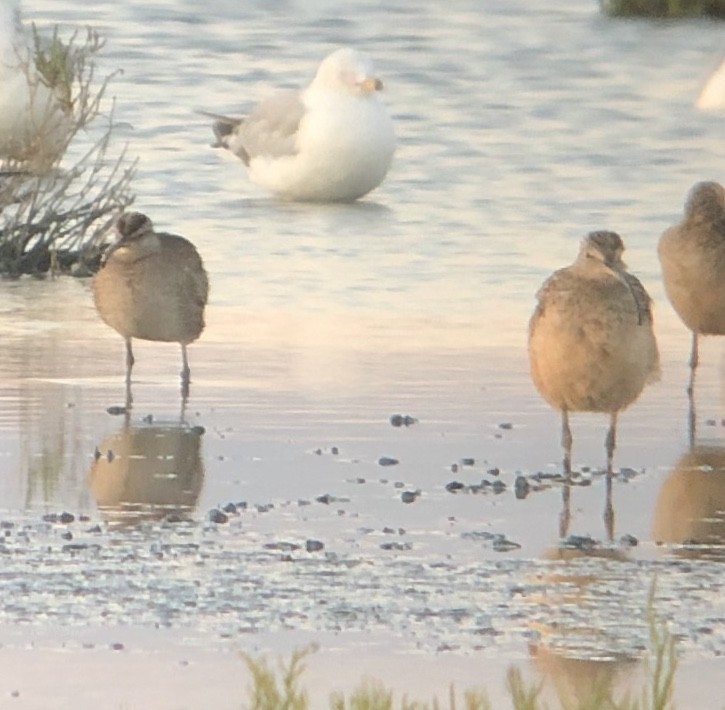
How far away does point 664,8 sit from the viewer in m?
28.5

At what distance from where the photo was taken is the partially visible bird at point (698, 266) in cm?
1126

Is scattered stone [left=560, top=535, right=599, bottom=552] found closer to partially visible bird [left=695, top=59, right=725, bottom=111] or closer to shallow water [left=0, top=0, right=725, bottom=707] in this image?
shallow water [left=0, top=0, right=725, bottom=707]

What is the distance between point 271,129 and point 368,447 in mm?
9342

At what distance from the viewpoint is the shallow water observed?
6621 mm

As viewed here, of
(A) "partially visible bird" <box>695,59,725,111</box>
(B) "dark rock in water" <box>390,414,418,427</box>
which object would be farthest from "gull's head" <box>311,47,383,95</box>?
(A) "partially visible bird" <box>695,59,725,111</box>

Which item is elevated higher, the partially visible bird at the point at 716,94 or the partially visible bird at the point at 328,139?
the partially visible bird at the point at 328,139

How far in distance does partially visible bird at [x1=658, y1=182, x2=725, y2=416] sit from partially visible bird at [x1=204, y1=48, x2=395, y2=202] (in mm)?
6464

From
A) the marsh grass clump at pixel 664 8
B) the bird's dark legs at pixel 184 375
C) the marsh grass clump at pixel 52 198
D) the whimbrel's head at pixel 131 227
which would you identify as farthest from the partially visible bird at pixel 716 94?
the marsh grass clump at pixel 664 8

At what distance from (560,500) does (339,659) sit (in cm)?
240

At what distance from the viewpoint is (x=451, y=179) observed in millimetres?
18594

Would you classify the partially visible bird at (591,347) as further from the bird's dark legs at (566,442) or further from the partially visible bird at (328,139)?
the partially visible bird at (328,139)

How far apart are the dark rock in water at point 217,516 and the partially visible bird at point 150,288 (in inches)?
107

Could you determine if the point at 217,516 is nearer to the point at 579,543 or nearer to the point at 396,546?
the point at 396,546

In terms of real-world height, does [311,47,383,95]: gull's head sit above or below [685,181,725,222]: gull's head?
above
